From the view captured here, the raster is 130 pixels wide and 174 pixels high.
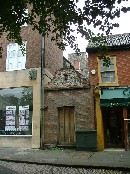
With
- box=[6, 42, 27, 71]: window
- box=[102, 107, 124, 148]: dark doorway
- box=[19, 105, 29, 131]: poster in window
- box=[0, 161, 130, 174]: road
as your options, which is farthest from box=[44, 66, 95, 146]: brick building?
box=[0, 161, 130, 174]: road

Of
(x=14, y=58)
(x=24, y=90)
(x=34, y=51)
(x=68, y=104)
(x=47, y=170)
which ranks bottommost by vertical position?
(x=47, y=170)

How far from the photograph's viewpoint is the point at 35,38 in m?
18.8

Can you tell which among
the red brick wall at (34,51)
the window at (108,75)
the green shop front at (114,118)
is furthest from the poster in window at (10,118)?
the window at (108,75)

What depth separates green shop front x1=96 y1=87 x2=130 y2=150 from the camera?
50.3 ft

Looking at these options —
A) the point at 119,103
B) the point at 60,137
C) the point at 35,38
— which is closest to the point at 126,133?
the point at 119,103

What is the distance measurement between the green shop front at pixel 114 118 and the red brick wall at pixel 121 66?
0.65m

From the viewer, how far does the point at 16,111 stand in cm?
1809

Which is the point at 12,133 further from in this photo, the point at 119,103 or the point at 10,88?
the point at 119,103

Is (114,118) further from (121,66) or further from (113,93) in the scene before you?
(121,66)

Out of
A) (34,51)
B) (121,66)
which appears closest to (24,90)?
(34,51)

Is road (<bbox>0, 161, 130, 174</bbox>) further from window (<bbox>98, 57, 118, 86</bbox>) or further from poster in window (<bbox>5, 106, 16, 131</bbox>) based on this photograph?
poster in window (<bbox>5, 106, 16, 131</bbox>)

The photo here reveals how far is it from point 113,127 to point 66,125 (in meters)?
3.04

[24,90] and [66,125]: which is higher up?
[24,90]

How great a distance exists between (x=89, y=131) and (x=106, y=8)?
900 centimetres
